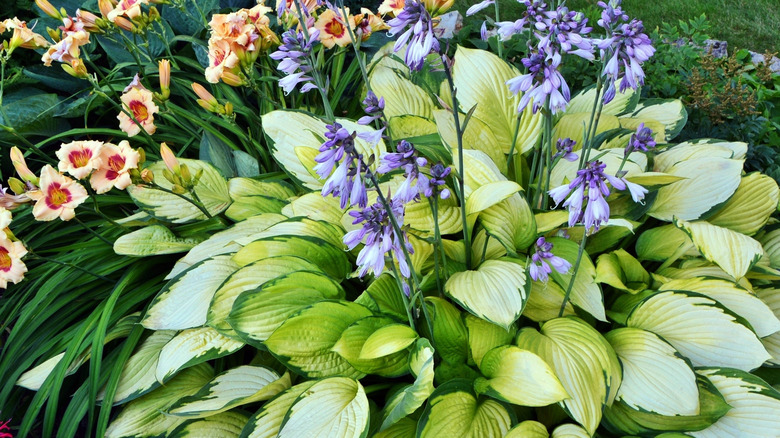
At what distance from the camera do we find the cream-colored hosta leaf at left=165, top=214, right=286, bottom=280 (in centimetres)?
224

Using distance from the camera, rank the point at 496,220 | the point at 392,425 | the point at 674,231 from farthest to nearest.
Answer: the point at 674,231 < the point at 496,220 < the point at 392,425

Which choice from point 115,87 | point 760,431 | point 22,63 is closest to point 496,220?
point 760,431

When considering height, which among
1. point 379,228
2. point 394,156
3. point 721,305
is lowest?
point 721,305

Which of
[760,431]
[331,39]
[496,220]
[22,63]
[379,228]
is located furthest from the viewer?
[22,63]

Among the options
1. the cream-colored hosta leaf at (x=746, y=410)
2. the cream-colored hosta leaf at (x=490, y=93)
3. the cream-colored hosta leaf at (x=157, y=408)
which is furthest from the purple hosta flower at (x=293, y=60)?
the cream-colored hosta leaf at (x=746, y=410)

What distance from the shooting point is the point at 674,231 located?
6.94ft

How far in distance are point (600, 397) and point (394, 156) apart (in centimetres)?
89

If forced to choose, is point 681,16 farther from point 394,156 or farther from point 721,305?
point 394,156

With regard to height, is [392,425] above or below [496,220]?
below

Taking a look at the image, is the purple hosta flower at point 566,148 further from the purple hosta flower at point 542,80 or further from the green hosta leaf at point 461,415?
the green hosta leaf at point 461,415

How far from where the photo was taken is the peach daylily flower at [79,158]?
6.56 ft

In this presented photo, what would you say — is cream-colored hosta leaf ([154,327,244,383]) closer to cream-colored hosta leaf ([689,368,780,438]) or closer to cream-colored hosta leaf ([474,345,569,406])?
cream-colored hosta leaf ([474,345,569,406])

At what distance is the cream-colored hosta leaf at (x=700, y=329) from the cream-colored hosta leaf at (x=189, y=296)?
1385 millimetres

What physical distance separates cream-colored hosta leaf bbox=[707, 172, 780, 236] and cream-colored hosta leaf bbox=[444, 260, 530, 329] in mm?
901
